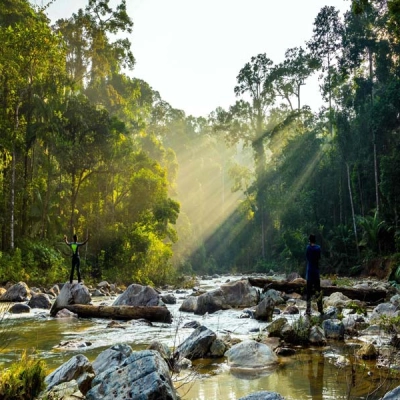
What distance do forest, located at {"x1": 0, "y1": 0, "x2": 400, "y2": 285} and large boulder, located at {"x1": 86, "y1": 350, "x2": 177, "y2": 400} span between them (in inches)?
362

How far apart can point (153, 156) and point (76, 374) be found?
131ft

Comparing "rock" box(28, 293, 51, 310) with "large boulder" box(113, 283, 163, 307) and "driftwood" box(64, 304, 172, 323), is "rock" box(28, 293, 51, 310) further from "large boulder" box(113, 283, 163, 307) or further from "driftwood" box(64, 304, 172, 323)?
"large boulder" box(113, 283, 163, 307)

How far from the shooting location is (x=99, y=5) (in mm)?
27641

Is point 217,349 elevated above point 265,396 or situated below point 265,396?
below

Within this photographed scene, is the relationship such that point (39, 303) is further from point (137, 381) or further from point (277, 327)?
point (137, 381)

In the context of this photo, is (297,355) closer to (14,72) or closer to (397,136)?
(14,72)

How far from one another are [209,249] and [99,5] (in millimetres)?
32033

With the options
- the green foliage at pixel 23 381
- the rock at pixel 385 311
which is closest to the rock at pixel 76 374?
the green foliage at pixel 23 381

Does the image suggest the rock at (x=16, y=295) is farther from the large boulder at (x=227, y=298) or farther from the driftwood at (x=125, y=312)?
the large boulder at (x=227, y=298)

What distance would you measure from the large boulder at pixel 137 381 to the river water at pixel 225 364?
308 millimetres

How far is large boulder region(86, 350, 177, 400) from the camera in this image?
3648 millimetres

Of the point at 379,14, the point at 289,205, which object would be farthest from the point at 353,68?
the point at 289,205

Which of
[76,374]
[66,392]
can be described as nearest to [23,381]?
[66,392]

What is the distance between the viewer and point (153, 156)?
44.0m
